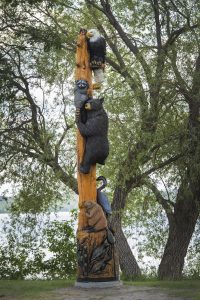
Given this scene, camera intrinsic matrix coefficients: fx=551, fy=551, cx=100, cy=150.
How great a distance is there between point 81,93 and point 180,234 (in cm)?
645

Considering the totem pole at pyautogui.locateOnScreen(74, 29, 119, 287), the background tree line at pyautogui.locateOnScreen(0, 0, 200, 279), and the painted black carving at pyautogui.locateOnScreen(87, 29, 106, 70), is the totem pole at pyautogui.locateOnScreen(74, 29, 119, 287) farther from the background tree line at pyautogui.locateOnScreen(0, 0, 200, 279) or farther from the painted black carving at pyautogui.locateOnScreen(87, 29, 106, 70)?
the background tree line at pyautogui.locateOnScreen(0, 0, 200, 279)

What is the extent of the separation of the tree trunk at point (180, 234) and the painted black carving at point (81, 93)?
220 inches

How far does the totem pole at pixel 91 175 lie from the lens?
31.2 ft

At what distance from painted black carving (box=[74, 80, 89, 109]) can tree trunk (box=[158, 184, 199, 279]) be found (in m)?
5.58

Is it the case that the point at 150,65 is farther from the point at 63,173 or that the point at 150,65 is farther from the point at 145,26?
the point at 63,173

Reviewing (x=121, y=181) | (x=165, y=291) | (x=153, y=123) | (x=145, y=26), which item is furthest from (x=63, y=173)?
(x=165, y=291)

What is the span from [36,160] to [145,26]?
4.71 meters

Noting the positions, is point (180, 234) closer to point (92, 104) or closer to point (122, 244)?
point (122, 244)

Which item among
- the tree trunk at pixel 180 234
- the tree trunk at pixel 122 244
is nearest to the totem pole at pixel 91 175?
the tree trunk at pixel 122 244

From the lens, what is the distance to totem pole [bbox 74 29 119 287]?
9508 mm

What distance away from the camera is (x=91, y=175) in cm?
992

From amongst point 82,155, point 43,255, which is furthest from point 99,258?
point 43,255

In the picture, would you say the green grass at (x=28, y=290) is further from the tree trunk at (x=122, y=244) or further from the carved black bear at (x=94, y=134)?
the tree trunk at (x=122, y=244)

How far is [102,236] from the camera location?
9.56 metres
